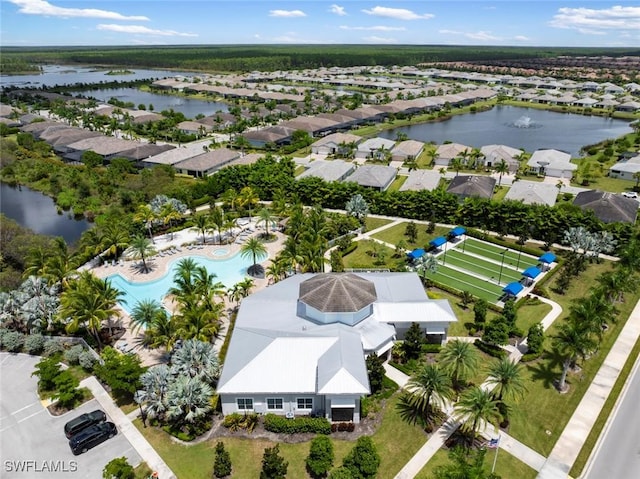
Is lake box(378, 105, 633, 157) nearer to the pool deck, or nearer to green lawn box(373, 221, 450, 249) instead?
green lawn box(373, 221, 450, 249)

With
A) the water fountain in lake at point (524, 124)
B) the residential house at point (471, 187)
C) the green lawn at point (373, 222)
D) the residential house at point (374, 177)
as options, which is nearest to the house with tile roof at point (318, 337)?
the green lawn at point (373, 222)

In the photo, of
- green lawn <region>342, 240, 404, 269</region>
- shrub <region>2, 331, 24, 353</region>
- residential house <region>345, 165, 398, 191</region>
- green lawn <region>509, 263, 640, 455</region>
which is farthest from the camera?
residential house <region>345, 165, 398, 191</region>

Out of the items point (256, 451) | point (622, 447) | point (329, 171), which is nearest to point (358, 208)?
point (329, 171)

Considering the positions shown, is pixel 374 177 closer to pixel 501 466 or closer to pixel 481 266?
pixel 481 266

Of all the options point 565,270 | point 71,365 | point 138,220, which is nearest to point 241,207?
point 138,220

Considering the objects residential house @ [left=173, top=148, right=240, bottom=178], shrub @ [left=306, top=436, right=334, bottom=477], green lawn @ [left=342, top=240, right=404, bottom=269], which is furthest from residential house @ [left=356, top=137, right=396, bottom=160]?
shrub @ [left=306, top=436, right=334, bottom=477]

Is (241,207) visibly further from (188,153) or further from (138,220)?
(188,153)
